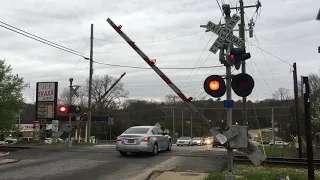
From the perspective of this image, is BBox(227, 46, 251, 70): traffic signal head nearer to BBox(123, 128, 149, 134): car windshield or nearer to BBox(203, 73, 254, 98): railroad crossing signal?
BBox(203, 73, 254, 98): railroad crossing signal

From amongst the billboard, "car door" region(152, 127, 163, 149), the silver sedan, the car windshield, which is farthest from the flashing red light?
the billboard

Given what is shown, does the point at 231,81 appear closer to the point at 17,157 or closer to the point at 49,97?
the point at 17,157

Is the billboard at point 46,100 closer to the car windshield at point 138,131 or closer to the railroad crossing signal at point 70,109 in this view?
the railroad crossing signal at point 70,109

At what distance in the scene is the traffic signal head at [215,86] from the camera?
25.2 feet

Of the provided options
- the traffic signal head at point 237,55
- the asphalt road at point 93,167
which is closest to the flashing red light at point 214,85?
the traffic signal head at point 237,55

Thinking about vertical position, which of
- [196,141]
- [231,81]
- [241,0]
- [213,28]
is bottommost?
[196,141]

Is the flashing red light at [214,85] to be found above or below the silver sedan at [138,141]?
above

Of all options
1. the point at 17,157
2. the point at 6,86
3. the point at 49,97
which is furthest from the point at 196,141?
the point at 17,157

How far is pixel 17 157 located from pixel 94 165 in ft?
15.0

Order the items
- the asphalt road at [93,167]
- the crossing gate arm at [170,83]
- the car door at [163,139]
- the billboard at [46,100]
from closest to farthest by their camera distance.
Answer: the crossing gate arm at [170,83] → the asphalt road at [93,167] → the car door at [163,139] → the billboard at [46,100]

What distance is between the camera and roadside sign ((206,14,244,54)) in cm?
784

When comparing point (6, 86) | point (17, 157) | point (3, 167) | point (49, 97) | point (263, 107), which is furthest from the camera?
point (263, 107)

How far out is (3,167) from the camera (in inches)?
472

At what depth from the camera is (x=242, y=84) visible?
25.7ft
